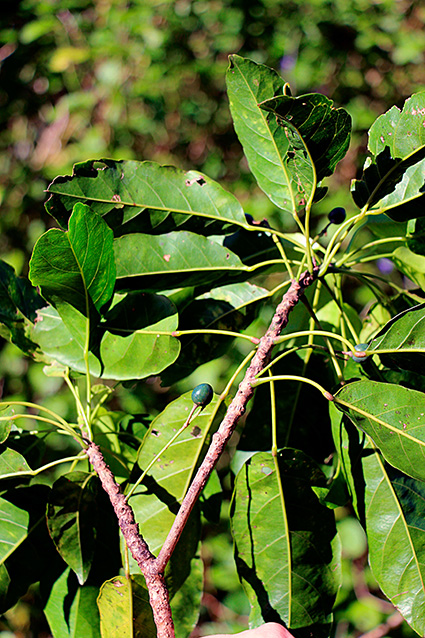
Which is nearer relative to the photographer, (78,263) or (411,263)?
(78,263)

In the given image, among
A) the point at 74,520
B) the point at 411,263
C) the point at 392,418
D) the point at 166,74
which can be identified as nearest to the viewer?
the point at 392,418

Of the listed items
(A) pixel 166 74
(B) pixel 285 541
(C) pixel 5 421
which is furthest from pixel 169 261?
(A) pixel 166 74

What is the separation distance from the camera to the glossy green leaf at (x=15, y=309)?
2.77 feet

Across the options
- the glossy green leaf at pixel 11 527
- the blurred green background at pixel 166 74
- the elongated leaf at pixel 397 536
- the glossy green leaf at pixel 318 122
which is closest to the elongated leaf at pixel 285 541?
the elongated leaf at pixel 397 536

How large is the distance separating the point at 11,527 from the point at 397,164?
0.71m

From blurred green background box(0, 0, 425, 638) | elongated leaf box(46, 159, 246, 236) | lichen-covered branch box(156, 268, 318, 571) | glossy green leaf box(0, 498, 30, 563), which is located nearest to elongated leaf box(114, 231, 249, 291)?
elongated leaf box(46, 159, 246, 236)

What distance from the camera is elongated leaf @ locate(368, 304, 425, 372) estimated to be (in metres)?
0.67

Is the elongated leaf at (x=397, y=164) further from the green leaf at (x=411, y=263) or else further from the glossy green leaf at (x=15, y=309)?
the glossy green leaf at (x=15, y=309)

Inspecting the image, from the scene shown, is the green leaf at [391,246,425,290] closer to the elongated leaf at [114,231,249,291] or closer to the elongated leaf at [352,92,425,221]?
the elongated leaf at [352,92,425,221]

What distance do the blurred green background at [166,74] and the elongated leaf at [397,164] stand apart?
242cm

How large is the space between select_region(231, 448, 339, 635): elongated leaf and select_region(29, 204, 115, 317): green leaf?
1.07 feet

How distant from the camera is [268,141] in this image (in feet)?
2.57

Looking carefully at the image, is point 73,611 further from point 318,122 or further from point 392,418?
point 318,122

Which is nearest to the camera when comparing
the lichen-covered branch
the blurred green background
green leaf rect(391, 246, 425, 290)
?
the lichen-covered branch
